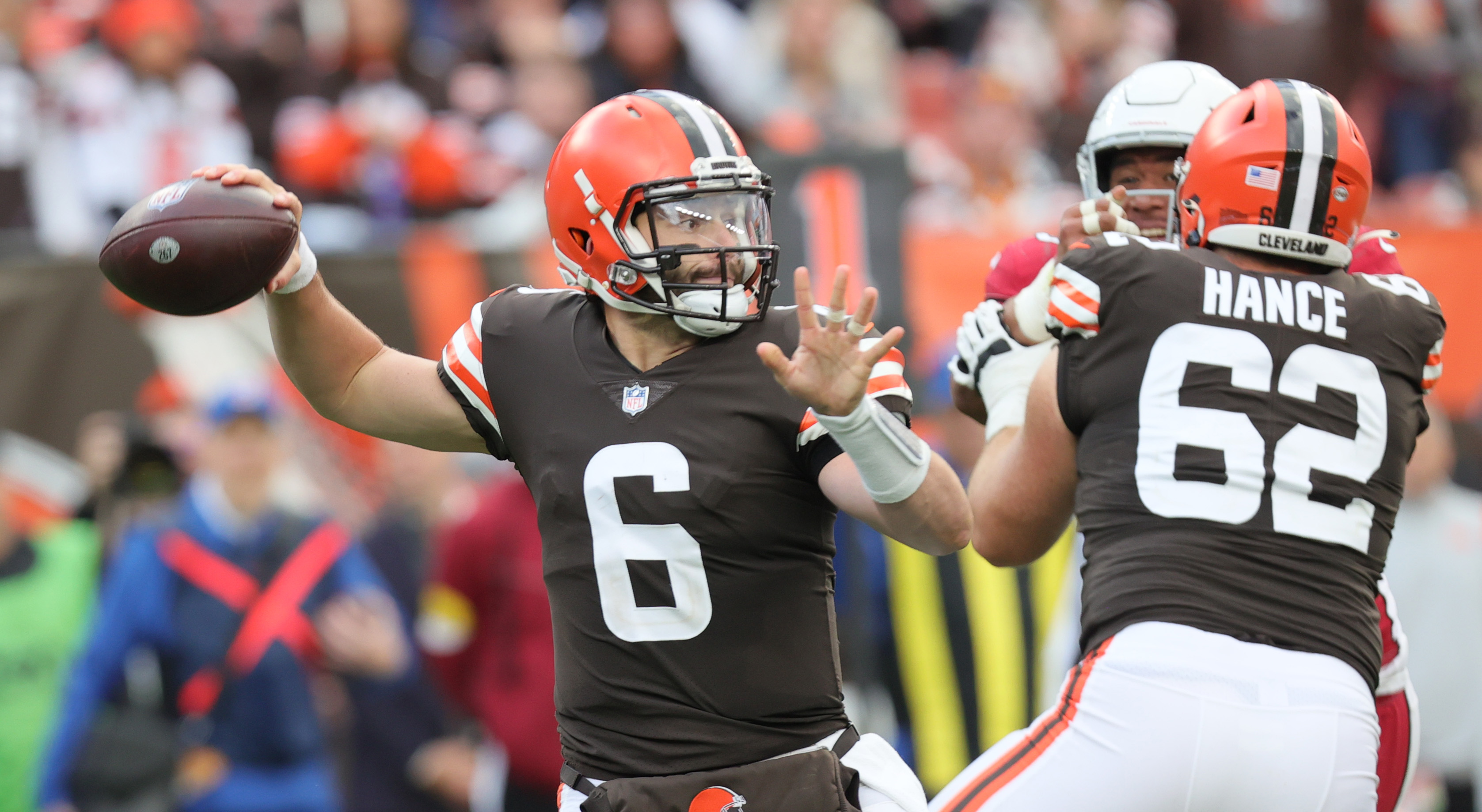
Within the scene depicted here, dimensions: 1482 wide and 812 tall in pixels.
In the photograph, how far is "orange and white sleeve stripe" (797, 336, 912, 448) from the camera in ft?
10.3

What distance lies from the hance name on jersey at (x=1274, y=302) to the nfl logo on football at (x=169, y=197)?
208 centimetres

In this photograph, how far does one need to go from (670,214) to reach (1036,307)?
3.00 ft

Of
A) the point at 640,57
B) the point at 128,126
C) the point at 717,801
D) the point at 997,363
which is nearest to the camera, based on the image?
the point at 717,801

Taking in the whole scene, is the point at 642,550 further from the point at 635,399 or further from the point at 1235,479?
the point at 1235,479

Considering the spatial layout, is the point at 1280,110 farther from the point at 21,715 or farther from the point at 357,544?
the point at 21,715

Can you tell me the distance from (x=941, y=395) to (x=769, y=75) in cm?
426

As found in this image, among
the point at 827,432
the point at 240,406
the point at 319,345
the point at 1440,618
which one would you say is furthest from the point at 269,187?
the point at 1440,618

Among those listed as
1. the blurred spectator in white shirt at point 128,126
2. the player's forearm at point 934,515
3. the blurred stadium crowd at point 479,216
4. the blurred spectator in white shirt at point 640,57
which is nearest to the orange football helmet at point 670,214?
the player's forearm at point 934,515

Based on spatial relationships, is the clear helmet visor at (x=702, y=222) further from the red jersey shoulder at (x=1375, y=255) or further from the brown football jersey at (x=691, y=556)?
the red jersey shoulder at (x=1375, y=255)

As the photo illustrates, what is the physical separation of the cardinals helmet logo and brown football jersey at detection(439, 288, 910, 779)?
0.06 m

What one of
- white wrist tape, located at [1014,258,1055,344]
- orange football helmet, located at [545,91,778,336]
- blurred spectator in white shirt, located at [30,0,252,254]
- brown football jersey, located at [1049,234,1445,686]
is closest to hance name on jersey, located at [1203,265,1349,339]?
brown football jersey, located at [1049,234,1445,686]

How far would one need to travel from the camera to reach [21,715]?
252 inches

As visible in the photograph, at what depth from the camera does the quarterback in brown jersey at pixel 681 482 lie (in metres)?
3.17

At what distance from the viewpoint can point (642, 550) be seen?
3.19 m
